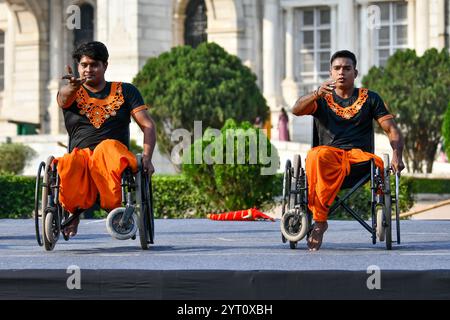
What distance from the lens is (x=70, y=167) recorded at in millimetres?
10031

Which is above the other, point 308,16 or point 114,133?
point 308,16

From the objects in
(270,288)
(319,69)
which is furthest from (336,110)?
(319,69)

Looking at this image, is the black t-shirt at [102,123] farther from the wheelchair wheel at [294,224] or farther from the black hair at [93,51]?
the wheelchair wheel at [294,224]

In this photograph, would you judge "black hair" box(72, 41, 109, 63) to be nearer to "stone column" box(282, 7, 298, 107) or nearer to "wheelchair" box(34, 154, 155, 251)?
"wheelchair" box(34, 154, 155, 251)

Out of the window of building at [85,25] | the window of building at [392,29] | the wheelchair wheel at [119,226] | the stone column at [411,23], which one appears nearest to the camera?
the wheelchair wheel at [119,226]

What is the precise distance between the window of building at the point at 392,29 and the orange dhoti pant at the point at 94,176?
25.8m

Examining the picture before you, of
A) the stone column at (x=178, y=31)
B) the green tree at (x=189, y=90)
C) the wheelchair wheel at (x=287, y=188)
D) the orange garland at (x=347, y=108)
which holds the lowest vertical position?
the wheelchair wheel at (x=287, y=188)

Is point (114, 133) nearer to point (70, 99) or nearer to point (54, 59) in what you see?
point (70, 99)

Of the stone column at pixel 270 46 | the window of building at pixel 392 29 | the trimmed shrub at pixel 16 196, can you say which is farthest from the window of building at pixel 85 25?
the trimmed shrub at pixel 16 196

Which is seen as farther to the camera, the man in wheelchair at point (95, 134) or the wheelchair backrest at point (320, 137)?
the wheelchair backrest at point (320, 137)

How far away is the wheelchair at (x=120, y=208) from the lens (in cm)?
974

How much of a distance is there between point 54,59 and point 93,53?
100.0 ft

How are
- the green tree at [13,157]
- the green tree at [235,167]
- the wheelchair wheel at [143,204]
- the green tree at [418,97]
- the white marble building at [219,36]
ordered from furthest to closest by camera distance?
the white marble building at [219,36], the green tree at [13,157], the green tree at [418,97], the green tree at [235,167], the wheelchair wheel at [143,204]

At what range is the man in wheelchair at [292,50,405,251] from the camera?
10070 millimetres
